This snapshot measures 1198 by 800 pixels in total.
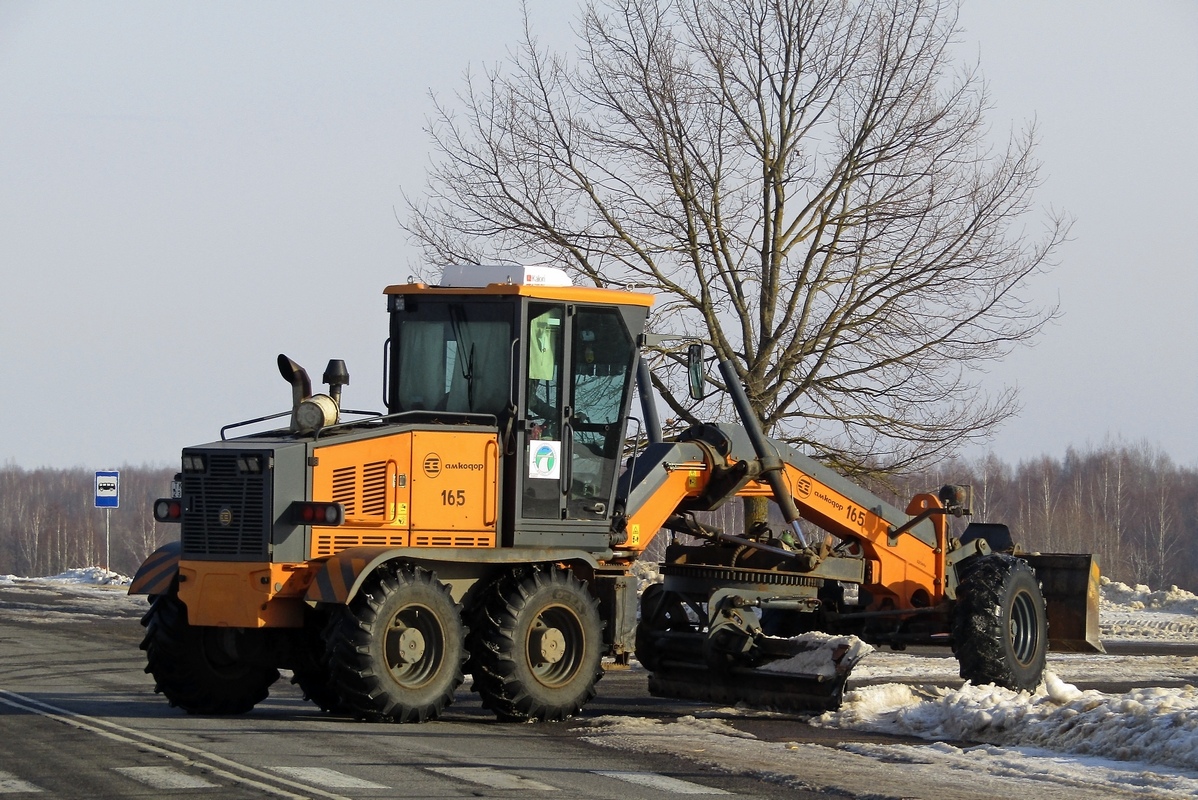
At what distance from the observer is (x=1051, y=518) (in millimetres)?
66938

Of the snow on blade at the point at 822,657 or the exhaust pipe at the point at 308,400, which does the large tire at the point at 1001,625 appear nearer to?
the snow on blade at the point at 822,657

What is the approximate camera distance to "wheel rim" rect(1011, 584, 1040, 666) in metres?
13.6

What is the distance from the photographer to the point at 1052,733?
10.5 meters

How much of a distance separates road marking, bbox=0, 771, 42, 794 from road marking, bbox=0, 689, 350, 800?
3.15 feet

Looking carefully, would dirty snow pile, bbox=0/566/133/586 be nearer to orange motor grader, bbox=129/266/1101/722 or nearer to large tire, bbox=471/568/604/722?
orange motor grader, bbox=129/266/1101/722

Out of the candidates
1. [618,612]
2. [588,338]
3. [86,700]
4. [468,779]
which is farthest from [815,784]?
[86,700]

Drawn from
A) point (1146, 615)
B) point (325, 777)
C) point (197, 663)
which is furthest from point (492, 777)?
point (1146, 615)

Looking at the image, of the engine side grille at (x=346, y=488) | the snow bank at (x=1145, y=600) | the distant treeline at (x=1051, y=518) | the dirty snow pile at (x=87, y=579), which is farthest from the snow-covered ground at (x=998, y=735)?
the distant treeline at (x=1051, y=518)

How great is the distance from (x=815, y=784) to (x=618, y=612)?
13.0 ft

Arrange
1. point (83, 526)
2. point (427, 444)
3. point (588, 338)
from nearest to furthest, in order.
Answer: point (427, 444)
point (588, 338)
point (83, 526)

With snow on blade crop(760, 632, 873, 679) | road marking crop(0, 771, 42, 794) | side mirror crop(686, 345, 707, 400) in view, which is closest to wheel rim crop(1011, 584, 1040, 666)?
snow on blade crop(760, 632, 873, 679)

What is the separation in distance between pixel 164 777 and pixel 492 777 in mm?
1836

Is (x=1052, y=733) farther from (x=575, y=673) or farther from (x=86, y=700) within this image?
(x=86, y=700)

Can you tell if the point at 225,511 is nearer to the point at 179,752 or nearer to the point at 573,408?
the point at 179,752
